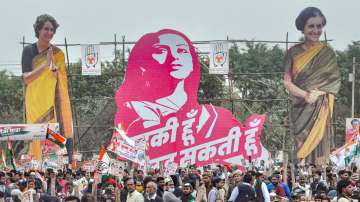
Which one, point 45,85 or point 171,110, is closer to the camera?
point 171,110

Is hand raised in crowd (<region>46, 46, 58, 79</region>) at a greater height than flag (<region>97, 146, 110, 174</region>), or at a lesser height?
greater

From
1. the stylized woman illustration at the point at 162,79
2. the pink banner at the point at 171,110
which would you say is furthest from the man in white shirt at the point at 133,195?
the stylized woman illustration at the point at 162,79

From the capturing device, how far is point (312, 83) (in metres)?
48.9

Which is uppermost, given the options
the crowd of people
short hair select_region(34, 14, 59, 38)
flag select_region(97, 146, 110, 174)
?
short hair select_region(34, 14, 59, 38)

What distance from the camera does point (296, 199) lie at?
63.7ft

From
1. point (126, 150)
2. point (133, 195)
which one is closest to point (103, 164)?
point (126, 150)

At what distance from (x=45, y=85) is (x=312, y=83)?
11.1 m

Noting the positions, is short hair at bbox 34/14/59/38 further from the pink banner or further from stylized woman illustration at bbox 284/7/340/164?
stylized woman illustration at bbox 284/7/340/164

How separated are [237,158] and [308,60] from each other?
8.99 meters

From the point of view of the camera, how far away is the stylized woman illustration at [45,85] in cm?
4900

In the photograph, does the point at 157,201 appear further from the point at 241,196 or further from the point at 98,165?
the point at 98,165

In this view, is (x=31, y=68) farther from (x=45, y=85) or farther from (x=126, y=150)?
(x=126, y=150)

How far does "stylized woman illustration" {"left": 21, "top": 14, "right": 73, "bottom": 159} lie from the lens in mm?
49000

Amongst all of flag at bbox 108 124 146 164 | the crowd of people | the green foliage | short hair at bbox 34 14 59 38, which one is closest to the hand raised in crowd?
short hair at bbox 34 14 59 38
